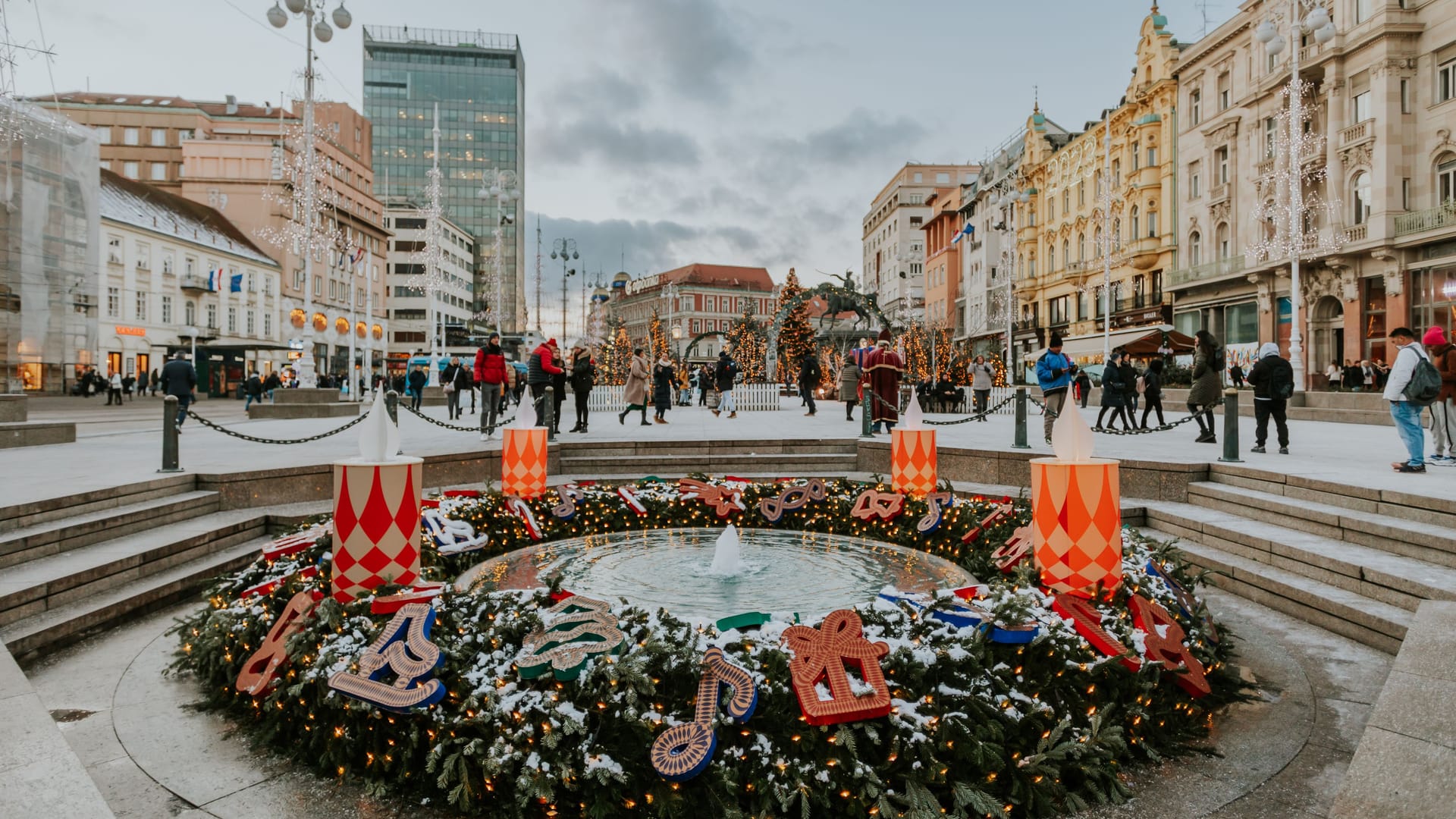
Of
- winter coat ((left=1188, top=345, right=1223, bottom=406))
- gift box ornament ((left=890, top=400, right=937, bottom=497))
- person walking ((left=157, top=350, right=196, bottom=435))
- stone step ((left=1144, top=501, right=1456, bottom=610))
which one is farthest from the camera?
person walking ((left=157, top=350, right=196, bottom=435))

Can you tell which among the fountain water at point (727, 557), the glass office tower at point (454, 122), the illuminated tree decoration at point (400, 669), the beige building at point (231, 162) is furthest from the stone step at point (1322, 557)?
the glass office tower at point (454, 122)

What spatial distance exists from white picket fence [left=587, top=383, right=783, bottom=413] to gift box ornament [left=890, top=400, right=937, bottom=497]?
699 inches

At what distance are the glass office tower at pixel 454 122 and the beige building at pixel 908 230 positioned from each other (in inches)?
1772

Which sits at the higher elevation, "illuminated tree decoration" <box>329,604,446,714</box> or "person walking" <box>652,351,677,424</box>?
"person walking" <box>652,351,677,424</box>

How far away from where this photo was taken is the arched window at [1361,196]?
28391 millimetres

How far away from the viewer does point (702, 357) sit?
110750 mm

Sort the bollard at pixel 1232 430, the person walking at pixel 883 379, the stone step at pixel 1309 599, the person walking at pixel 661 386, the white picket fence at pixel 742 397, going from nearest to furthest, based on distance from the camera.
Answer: the stone step at pixel 1309 599 → the bollard at pixel 1232 430 → the person walking at pixel 883 379 → the person walking at pixel 661 386 → the white picket fence at pixel 742 397

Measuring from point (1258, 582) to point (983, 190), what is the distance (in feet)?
207

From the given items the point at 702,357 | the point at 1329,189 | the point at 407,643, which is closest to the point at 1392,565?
the point at 407,643

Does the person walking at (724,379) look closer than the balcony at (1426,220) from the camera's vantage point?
Yes

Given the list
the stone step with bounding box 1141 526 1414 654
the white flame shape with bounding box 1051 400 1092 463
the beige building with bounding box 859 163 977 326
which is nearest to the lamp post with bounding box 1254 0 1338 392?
the stone step with bounding box 1141 526 1414 654

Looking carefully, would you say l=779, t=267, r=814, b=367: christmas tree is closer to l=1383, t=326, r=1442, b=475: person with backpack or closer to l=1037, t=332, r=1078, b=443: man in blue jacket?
l=1037, t=332, r=1078, b=443: man in blue jacket

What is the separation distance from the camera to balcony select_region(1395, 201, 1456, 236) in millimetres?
25031

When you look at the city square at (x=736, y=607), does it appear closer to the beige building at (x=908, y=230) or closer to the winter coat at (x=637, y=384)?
the winter coat at (x=637, y=384)
